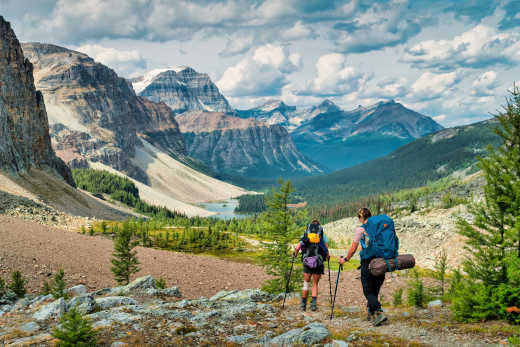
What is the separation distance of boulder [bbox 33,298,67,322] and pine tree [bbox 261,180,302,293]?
12912 millimetres

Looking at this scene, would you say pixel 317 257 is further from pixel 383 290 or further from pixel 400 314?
pixel 383 290

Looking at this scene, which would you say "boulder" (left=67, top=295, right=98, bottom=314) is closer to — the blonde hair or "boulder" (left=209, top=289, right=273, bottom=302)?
"boulder" (left=209, top=289, right=273, bottom=302)

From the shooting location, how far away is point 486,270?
1309cm

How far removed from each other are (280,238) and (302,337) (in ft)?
46.5

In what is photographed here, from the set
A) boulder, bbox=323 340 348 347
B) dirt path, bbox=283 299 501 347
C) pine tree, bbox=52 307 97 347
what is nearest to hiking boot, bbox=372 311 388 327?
dirt path, bbox=283 299 501 347

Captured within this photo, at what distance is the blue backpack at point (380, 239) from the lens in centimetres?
1297

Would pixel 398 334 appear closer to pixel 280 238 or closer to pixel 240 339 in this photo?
pixel 240 339

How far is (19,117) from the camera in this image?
11500cm

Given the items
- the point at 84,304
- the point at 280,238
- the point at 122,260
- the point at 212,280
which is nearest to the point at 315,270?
the point at 280,238

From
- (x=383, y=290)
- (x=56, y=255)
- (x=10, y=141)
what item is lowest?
(x=383, y=290)

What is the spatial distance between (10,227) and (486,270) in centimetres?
4145

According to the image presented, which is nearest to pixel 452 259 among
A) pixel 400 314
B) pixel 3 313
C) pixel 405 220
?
pixel 405 220

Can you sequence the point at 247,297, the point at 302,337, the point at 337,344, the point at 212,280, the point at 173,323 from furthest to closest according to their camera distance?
1. the point at 212,280
2. the point at 247,297
3. the point at 173,323
4. the point at 302,337
5. the point at 337,344

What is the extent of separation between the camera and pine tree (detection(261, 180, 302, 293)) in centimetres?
2492
